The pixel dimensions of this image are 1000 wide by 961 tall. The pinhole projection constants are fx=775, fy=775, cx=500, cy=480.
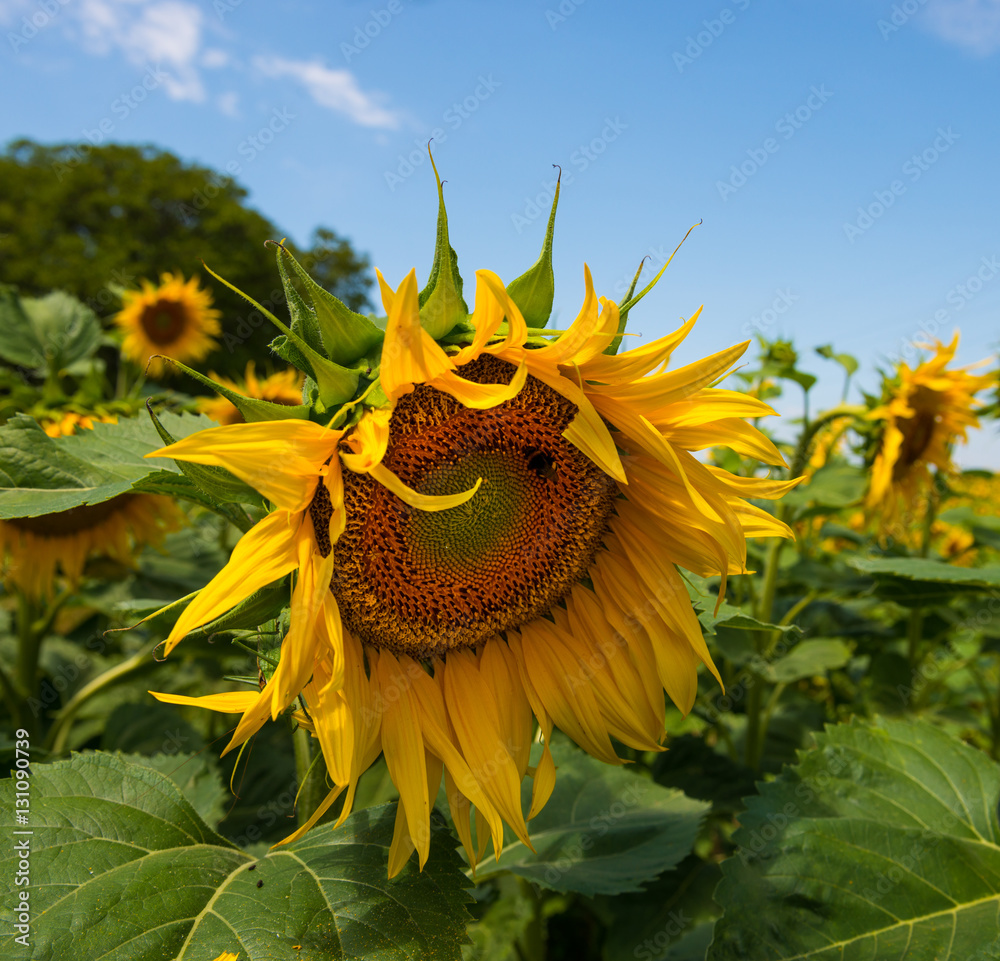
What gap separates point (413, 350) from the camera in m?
1.20

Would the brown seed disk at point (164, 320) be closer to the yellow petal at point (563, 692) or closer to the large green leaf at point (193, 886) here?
the large green leaf at point (193, 886)

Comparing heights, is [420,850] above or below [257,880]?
above

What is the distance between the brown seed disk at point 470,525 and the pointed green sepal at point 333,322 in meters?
0.12

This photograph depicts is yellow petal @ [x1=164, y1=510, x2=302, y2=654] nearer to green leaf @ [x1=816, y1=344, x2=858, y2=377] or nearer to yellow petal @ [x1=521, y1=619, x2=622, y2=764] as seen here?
yellow petal @ [x1=521, y1=619, x2=622, y2=764]

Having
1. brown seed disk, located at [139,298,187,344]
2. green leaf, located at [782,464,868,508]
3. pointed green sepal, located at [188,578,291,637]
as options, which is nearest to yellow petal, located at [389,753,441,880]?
pointed green sepal, located at [188,578,291,637]

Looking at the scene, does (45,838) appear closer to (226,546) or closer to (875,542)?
(226,546)

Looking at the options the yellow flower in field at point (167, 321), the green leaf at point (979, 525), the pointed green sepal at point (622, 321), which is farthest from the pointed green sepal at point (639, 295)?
the yellow flower in field at point (167, 321)

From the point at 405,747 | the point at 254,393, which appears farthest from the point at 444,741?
the point at 254,393

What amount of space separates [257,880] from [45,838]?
14.6 inches

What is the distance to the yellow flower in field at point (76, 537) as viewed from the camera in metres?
3.29

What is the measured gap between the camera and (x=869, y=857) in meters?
1.74

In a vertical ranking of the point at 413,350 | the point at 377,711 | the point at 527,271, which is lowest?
the point at 377,711

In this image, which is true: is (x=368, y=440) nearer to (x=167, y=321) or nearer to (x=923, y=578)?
(x=923, y=578)

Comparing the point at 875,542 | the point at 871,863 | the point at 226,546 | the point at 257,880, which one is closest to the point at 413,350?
the point at 257,880
